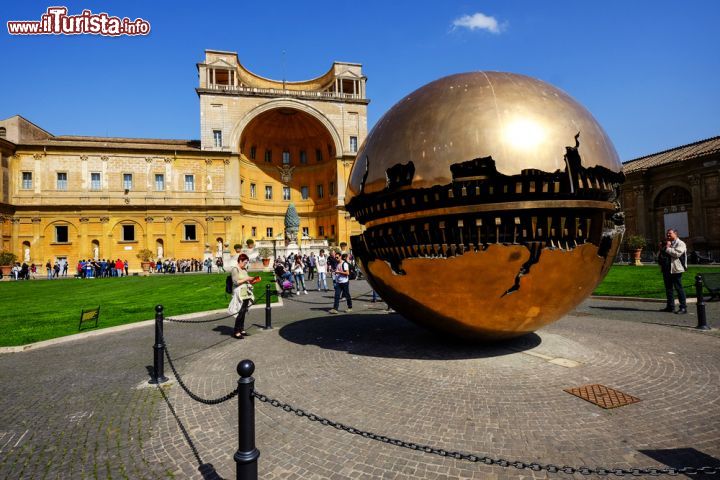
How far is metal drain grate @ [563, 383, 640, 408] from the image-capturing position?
3.98 metres

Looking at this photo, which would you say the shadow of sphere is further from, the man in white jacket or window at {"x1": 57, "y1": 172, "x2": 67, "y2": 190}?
window at {"x1": 57, "y1": 172, "x2": 67, "y2": 190}

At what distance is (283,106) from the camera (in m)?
46.0

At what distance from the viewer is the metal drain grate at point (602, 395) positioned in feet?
13.0

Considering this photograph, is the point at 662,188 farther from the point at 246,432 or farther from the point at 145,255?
the point at 145,255

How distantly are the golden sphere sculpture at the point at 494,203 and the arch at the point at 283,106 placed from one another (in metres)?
43.2

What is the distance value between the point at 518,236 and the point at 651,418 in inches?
88.1

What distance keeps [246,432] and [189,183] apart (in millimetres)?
46827

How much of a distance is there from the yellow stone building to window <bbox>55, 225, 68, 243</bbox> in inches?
3.8

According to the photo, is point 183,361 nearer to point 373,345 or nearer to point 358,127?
point 373,345

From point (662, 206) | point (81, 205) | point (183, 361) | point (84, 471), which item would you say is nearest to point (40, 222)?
point (81, 205)

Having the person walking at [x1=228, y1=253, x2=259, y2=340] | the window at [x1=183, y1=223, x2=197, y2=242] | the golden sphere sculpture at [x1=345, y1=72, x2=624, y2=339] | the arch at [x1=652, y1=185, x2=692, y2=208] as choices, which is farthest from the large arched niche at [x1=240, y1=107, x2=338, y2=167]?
the golden sphere sculpture at [x1=345, y1=72, x2=624, y2=339]

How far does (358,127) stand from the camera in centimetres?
4822

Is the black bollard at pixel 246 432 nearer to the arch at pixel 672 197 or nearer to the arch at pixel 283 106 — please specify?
the arch at pixel 672 197

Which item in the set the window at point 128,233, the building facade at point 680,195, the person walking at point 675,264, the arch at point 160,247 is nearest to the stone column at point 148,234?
the arch at point 160,247
